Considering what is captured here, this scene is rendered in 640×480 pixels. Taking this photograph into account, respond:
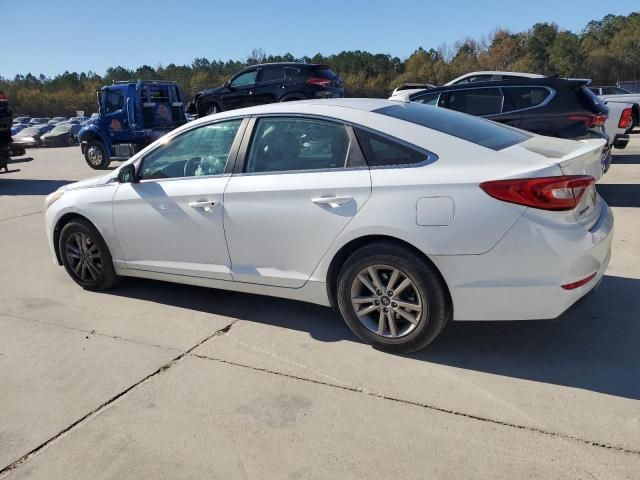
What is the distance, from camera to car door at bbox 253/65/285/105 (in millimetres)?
14672

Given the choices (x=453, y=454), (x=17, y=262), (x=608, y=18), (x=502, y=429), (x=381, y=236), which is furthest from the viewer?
(x=608, y=18)

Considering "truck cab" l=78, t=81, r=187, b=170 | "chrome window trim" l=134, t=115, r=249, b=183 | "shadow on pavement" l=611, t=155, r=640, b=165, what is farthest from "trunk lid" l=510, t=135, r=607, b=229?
"truck cab" l=78, t=81, r=187, b=170

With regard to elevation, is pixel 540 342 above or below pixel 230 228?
below

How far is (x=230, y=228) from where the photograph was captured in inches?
158

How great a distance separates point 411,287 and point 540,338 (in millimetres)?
1044

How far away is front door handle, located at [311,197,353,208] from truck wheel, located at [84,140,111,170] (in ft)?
45.6

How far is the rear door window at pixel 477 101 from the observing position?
8.06 metres

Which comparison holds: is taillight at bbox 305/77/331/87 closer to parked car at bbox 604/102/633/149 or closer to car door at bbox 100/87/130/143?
car door at bbox 100/87/130/143

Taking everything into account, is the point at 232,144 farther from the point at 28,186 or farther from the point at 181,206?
the point at 28,186

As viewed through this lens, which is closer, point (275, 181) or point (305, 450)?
point (305, 450)

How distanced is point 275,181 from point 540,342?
2.10 m

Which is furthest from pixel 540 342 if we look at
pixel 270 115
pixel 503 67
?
pixel 503 67

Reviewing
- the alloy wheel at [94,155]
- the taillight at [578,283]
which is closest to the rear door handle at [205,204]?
the taillight at [578,283]

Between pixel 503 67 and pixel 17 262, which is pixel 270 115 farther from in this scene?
pixel 503 67
